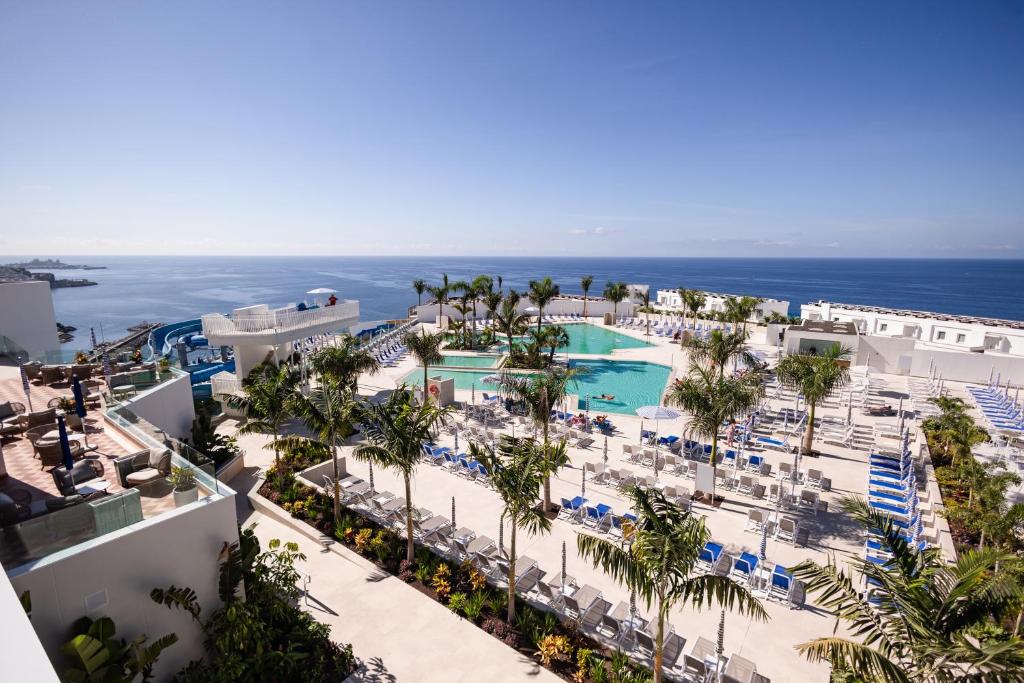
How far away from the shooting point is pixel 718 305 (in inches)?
1964

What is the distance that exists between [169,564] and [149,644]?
1141 mm

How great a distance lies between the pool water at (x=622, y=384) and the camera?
22.8m

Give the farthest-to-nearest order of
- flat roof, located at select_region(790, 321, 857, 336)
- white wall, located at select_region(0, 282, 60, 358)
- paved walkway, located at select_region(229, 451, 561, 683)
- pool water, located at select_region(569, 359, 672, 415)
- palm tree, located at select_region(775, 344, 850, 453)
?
1. flat roof, located at select_region(790, 321, 857, 336)
2. pool water, located at select_region(569, 359, 672, 415)
3. white wall, located at select_region(0, 282, 60, 358)
4. palm tree, located at select_region(775, 344, 850, 453)
5. paved walkway, located at select_region(229, 451, 561, 683)

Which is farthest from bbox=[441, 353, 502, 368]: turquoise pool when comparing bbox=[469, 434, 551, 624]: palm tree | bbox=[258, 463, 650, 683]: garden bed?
bbox=[469, 434, 551, 624]: palm tree

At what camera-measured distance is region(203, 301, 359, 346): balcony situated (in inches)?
766

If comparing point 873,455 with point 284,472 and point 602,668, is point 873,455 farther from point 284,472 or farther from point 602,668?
point 284,472

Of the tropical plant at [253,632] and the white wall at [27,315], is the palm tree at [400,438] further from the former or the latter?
the white wall at [27,315]

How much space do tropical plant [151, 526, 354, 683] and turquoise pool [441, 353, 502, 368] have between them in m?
21.8

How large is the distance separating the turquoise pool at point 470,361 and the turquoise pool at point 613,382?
1178mm

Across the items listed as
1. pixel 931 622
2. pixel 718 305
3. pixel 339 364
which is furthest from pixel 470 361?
pixel 718 305

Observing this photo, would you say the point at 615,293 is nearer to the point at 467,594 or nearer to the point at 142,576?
the point at 467,594

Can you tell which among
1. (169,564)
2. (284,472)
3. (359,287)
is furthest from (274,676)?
(359,287)

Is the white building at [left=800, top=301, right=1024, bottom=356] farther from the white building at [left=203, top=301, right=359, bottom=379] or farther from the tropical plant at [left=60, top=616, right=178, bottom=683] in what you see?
the tropical plant at [left=60, top=616, right=178, bottom=683]

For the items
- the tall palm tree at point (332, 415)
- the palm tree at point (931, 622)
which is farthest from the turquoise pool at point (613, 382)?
the palm tree at point (931, 622)
